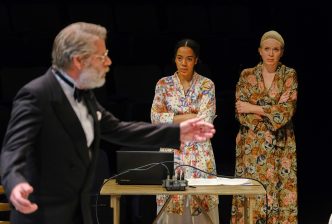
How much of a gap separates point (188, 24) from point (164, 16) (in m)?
0.30

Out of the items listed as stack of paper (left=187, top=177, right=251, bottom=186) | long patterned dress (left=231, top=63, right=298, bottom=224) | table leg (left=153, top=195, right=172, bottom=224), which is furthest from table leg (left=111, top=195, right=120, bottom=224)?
long patterned dress (left=231, top=63, right=298, bottom=224)

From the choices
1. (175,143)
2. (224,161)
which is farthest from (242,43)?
(175,143)

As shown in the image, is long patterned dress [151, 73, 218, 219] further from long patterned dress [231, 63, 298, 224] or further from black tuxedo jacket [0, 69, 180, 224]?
black tuxedo jacket [0, 69, 180, 224]

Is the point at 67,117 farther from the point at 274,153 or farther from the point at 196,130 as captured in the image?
the point at 274,153

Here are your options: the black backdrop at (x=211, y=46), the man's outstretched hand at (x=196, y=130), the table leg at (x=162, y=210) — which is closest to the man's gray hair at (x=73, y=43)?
the man's outstretched hand at (x=196, y=130)

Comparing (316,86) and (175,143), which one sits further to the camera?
(316,86)

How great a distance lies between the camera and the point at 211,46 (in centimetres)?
659

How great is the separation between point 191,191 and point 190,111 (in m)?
0.87

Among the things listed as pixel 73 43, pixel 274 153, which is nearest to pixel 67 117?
pixel 73 43

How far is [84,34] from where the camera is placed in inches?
104

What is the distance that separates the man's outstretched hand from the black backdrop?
2.88 m

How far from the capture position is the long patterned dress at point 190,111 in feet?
15.4

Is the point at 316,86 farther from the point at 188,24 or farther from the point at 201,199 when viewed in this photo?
the point at 201,199

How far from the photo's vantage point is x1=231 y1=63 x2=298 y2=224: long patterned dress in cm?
487
